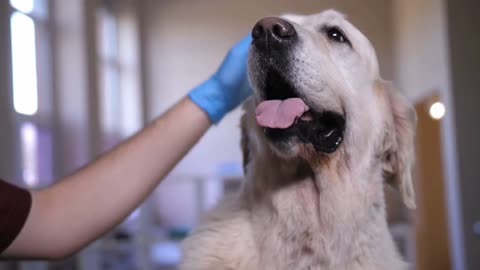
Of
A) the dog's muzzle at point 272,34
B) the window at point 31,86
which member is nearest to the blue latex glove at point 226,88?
the dog's muzzle at point 272,34

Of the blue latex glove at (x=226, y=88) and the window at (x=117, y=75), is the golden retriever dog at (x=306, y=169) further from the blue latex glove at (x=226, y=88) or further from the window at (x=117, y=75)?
the window at (x=117, y=75)

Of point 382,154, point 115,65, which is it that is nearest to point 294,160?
point 382,154

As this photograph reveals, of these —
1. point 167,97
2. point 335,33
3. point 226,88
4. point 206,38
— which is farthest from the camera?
point 167,97

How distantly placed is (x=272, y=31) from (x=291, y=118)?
170mm

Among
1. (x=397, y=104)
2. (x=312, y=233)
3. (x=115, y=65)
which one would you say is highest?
(x=115, y=65)

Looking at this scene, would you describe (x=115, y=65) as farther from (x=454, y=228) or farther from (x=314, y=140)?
(x=314, y=140)

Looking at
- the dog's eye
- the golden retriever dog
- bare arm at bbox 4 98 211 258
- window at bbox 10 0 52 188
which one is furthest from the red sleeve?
window at bbox 10 0 52 188

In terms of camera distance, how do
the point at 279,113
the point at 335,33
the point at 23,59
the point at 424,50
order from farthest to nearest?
the point at 424,50 → the point at 23,59 → the point at 335,33 → the point at 279,113

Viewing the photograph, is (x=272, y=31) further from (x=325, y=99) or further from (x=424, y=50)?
(x=424, y=50)

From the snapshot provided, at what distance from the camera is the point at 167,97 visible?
168 inches

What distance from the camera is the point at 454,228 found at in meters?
3.05

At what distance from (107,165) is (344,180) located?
0.53 metres

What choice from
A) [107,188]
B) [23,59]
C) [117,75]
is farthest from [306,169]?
[117,75]

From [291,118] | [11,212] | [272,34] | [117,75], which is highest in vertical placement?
[117,75]
